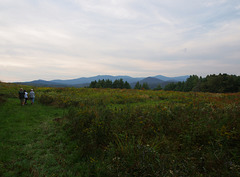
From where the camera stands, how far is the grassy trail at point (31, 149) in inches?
154

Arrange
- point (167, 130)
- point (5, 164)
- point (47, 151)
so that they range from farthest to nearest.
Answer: point (167, 130) < point (47, 151) < point (5, 164)

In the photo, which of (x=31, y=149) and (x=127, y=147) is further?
(x=31, y=149)

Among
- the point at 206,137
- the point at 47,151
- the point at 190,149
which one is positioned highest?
the point at 206,137

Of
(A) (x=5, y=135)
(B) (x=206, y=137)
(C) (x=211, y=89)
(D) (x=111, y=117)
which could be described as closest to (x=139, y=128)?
(D) (x=111, y=117)

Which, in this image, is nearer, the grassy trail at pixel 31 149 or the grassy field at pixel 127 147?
the grassy field at pixel 127 147

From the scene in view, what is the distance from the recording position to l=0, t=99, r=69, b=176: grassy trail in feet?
12.9

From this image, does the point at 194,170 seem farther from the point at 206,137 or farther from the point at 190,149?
the point at 206,137

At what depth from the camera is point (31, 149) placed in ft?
16.6

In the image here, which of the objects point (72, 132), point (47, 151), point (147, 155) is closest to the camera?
point (147, 155)

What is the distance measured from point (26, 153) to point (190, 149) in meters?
6.16

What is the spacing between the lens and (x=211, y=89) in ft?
166

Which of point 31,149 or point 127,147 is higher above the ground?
point 127,147

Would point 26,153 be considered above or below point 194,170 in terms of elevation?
below

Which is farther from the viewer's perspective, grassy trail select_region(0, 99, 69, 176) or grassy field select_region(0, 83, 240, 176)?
grassy trail select_region(0, 99, 69, 176)
